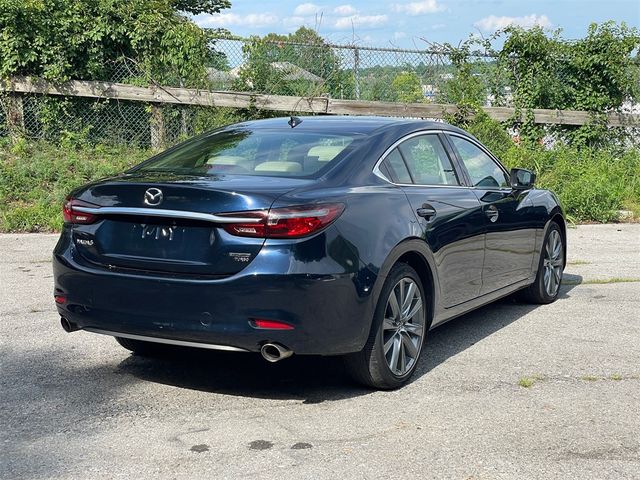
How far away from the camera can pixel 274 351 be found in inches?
189

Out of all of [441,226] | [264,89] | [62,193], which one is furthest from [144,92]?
[441,226]

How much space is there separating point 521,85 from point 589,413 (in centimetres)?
1328

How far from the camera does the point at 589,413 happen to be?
4973 millimetres

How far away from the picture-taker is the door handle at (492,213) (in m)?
6.58

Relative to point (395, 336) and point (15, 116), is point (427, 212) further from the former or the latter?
point (15, 116)

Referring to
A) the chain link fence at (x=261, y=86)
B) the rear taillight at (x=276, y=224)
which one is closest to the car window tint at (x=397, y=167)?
A: the rear taillight at (x=276, y=224)

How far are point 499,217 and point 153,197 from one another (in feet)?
9.46

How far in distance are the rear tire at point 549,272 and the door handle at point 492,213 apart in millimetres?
1220

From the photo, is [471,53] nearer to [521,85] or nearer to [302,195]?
[521,85]

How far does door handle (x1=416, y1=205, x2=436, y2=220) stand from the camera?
5.62 meters

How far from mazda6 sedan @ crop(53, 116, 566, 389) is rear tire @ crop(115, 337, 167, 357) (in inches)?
0.6

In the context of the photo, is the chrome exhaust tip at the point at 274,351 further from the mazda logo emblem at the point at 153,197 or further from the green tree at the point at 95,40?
the green tree at the point at 95,40

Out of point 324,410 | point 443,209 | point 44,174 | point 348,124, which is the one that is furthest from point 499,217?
point 44,174

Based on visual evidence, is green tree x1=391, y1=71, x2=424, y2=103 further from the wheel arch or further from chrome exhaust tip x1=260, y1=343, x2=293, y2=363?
chrome exhaust tip x1=260, y1=343, x2=293, y2=363
